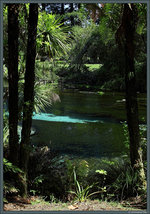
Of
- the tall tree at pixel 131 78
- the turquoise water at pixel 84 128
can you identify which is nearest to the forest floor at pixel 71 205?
the tall tree at pixel 131 78

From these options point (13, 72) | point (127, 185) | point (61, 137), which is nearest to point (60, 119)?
point (61, 137)

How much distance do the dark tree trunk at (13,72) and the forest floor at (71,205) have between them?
73cm

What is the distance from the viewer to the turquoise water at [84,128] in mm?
9305

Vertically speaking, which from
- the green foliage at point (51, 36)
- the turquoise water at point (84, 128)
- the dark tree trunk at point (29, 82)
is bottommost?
the turquoise water at point (84, 128)

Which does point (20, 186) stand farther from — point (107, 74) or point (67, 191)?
point (107, 74)

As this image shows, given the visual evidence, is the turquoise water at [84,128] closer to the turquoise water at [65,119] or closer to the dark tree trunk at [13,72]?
the turquoise water at [65,119]

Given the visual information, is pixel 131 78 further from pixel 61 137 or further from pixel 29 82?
pixel 61 137

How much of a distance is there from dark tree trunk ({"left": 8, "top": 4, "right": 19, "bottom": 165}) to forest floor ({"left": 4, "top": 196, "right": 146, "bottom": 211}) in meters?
0.73

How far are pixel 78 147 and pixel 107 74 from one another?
2054 cm

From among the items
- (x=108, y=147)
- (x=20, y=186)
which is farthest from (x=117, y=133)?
(x=20, y=186)

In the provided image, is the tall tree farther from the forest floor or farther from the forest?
the forest floor

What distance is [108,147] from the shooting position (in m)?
9.48

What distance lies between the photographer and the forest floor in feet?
12.3

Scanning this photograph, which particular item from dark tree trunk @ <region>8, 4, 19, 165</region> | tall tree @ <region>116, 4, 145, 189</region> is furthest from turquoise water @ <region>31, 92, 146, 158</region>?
dark tree trunk @ <region>8, 4, 19, 165</region>
